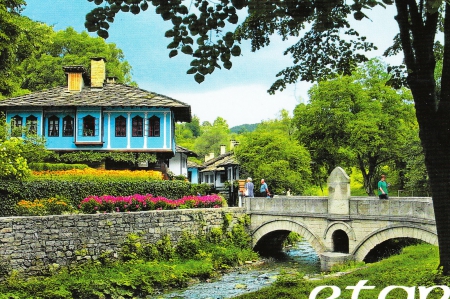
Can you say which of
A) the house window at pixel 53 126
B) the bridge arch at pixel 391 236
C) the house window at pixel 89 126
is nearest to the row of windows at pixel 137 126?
the house window at pixel 89 126

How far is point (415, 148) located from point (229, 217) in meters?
14.9

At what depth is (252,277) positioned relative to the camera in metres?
18.4

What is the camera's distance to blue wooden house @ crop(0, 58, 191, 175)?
89.4 feet

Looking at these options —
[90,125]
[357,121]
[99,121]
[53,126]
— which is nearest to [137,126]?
[99,121]

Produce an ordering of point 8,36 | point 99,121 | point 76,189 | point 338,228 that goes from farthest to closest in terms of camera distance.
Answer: point 99,121
point 8,36
point 76,189
point 338,228

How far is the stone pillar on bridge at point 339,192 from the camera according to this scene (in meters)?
18.3

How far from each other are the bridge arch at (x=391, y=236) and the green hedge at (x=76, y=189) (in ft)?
30.0

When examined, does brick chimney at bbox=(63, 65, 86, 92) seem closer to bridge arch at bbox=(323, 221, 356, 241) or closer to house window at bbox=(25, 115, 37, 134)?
house window at bbox=(25, 115, 37, 134)

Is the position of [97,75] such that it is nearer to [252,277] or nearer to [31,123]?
[31,123]

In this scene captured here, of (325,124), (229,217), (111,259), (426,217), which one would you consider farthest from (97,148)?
(426,217)

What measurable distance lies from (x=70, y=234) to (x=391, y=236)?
1060 centimetres

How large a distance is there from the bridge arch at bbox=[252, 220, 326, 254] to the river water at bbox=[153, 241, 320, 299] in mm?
929

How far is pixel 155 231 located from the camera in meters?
19.2

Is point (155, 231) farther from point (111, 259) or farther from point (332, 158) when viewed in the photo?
point (332, 158)
